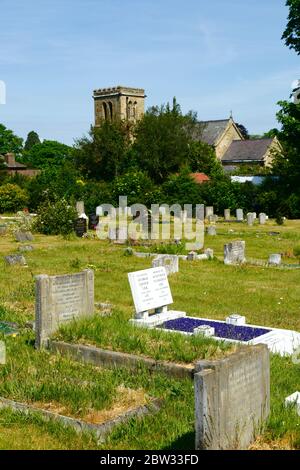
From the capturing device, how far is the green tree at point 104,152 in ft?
190

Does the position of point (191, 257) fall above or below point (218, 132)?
below

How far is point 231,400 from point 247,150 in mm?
64746

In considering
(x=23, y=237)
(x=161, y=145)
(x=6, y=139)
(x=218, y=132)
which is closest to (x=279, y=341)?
(x=23, y=237)

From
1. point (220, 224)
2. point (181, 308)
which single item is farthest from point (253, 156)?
point (181, 308)

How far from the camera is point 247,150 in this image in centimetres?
6856

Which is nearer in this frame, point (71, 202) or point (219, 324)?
point (219, 324)

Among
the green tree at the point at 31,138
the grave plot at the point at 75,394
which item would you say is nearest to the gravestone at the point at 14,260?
the grave plot at the point at 75,394

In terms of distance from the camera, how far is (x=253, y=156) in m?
66.8

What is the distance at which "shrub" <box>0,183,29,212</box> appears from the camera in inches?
1764

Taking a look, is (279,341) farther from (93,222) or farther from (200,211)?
(200,211)

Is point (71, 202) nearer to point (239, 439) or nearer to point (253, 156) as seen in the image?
point (239, 439)

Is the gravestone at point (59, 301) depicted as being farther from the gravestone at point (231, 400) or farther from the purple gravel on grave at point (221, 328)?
the gravestone at point (231, 400)
